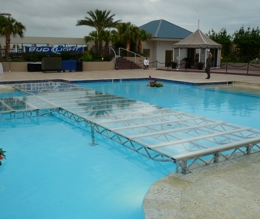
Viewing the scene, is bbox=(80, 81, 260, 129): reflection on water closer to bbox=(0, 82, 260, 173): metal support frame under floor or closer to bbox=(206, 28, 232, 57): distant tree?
bbox=(0, 82, 260, 173): metal support frame under floor

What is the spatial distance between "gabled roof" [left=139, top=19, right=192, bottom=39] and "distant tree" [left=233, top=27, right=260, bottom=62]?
535 centimetres

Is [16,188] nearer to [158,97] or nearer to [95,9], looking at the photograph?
[158,97]

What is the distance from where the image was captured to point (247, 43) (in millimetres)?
28953

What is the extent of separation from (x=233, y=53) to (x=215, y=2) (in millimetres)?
6983

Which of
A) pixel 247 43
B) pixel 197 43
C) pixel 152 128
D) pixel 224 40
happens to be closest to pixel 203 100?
pixel 152 128

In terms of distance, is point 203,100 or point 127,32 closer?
point 203,100

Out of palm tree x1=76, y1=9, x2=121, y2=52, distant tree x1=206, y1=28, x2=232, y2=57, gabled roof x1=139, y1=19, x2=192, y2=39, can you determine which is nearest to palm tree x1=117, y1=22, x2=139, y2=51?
gabled roof x1=139, y1=19, x2=192, y2=39

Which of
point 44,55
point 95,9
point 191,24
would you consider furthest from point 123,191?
point 191,24

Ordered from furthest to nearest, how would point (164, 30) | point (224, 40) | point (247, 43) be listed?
point (164, 30), point (224, 40), point (247, 43)

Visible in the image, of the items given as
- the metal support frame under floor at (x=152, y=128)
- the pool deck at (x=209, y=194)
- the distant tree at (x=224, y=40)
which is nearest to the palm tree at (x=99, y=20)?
the distant tree at (x=224, y=40)

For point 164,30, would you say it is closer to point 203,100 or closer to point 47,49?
point 47,49

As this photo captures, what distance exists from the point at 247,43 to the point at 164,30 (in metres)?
8.21

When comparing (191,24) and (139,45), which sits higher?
(191,24)

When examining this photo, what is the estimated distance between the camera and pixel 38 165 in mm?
5324
